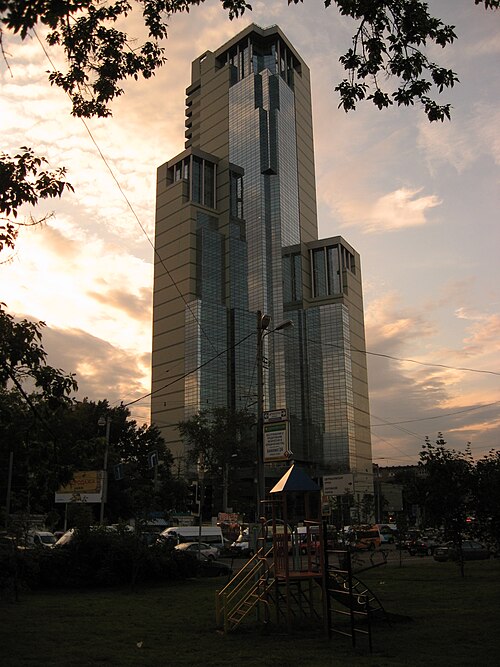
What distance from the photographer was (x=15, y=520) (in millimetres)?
18672

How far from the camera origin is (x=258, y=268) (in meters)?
138

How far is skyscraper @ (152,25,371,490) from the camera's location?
127 m

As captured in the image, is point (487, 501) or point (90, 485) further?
point (90, 485)

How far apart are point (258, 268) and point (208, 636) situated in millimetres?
126231

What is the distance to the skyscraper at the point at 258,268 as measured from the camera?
12656 centimetres

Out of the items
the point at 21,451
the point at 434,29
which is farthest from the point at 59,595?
the point at 434,29

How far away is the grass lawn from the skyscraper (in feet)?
336

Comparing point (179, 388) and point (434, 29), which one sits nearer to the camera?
point (434, 29)

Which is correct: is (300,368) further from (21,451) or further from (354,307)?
(21,451)

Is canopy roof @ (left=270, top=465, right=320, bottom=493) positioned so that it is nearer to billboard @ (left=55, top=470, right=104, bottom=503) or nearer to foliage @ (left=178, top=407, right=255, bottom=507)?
billboard @ (left=55, top=470, right=104, bottom=503)

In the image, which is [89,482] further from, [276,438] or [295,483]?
[295,483]

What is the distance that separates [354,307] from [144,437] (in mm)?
92473

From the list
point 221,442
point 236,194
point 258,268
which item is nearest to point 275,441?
point 221,442

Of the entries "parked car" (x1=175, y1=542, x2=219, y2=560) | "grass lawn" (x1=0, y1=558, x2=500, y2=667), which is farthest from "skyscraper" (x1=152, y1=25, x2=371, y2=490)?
"grass lawn" (x1=0, y1=558, x2=500, y2=667)
